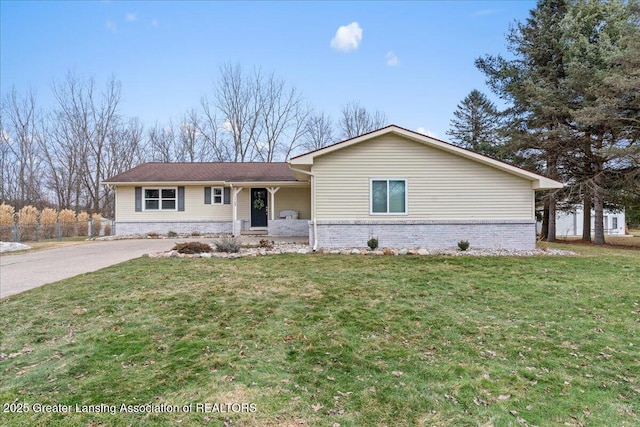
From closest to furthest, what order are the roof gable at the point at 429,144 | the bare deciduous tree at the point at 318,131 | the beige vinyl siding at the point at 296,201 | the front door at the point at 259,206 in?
1. the roof gable at the point at 429,144
2. the beige vinyl siding at the point at 296,201
3. the front door at the point at 259,206
4. the bare deciduous tree at the point at 318,131

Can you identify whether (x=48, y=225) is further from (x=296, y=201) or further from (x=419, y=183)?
→ (x=419, y=183)

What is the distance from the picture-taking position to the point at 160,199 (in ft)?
56.6

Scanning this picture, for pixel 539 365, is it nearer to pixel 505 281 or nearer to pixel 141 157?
pixel 505 281

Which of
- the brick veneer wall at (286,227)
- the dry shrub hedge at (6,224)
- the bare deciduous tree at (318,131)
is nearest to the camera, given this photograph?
the dry shrub hedge at (6,224)

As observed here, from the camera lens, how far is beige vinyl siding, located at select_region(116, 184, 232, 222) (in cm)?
1702

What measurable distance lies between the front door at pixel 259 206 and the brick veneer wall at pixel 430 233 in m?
7.48

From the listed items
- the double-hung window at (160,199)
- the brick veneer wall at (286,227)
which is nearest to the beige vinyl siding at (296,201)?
the brick veneer wall at (286,227)

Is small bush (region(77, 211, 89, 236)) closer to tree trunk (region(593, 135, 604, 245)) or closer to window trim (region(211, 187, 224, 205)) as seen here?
window trim (region(211, 187, 224, 205))

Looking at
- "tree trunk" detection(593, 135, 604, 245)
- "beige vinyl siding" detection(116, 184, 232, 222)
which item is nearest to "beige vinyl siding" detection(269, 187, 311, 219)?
"beige vinyl siding" detection(116, 184, 232, 222)

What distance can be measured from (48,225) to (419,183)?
687 inches

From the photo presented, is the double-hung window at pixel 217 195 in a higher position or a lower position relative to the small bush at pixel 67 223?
higher

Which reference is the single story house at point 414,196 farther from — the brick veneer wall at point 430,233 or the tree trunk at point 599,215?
the tree trunk at point 599,215

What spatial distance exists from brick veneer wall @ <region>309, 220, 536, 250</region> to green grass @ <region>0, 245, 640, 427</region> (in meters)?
4.18

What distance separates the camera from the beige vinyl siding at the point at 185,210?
17.0 m
